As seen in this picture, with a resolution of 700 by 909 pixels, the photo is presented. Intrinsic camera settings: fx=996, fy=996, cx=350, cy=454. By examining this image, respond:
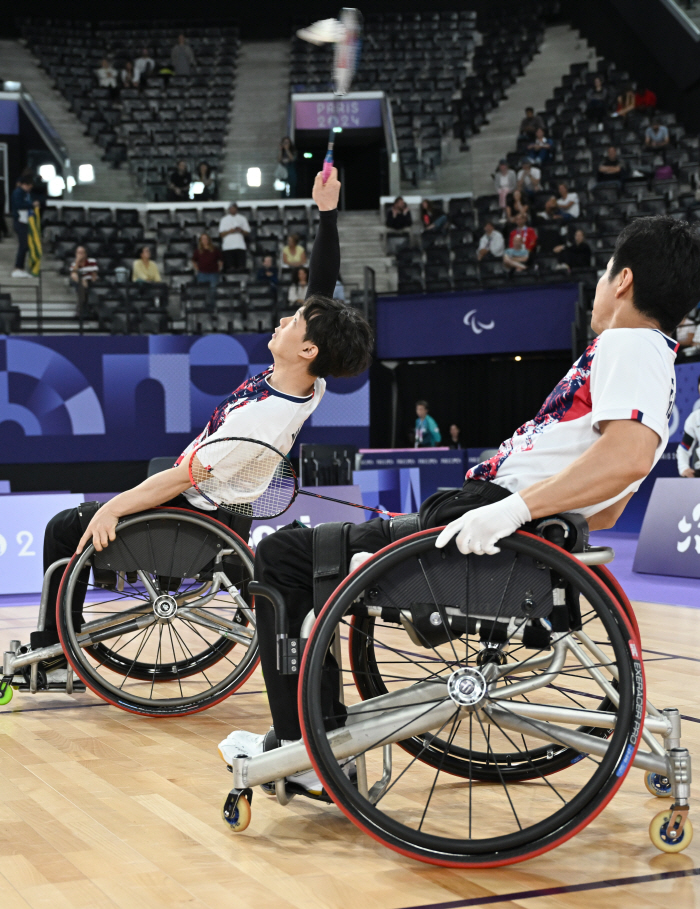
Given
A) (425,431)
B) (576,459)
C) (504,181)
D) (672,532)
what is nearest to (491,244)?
(504,181)

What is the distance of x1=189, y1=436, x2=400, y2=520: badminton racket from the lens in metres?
2.73

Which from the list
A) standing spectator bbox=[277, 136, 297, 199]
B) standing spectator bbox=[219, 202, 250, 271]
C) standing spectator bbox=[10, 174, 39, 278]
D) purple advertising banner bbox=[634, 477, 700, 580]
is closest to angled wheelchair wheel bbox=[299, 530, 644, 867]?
purple advertising banner bbox=[634, 477, 700, 580]

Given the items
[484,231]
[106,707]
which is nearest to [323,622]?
[106,707]

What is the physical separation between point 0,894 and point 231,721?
1494mm

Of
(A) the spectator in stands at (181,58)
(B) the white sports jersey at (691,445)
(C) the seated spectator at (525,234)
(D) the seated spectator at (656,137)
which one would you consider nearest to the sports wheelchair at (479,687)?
(B) the white sports jersey at (691,445)

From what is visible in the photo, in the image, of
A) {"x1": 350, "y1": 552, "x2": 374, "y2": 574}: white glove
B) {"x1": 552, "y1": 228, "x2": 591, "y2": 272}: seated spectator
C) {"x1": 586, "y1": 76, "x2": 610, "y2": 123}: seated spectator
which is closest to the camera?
{"x1": 350, "y1": 552, "x2": 374, "y2": 574}: white glove

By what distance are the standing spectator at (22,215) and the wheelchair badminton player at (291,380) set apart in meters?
11.0

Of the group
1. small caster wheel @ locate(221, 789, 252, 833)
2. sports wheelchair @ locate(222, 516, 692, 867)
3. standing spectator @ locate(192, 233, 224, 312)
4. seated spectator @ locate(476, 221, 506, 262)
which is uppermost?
seated spectator @ locate(476, 221, 506, 262)

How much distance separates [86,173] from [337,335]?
1366 cm

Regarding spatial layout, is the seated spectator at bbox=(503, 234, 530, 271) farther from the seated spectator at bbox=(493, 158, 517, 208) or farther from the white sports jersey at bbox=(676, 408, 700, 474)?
the white sports jersey at bbox=(676, 408, 700, 474)

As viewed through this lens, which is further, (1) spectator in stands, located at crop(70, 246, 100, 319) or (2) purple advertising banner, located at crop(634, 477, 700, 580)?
(1) spectator in stands, located at crop(70, 246, 100, 319)

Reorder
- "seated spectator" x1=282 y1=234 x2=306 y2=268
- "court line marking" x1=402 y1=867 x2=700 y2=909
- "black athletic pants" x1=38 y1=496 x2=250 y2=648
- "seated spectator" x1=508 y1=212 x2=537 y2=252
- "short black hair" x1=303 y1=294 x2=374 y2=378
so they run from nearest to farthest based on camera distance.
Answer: "court line marking" x1=402 y1=867 x2=700 y2=909 → "short black hair" x1=303 y1=294 x2=374 y2=378 → "black athletic pants" x1=38 y1=496 x2=250 y2=648 → "seated spectator" x1=508 y1=212 x2=537 y2=252 → "seated spectator" x1=282 y1=234 x2=306 y2=268

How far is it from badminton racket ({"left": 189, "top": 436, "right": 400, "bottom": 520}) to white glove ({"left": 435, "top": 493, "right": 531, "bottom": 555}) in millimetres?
895

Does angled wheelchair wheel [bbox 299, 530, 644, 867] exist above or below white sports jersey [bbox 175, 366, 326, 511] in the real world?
below
